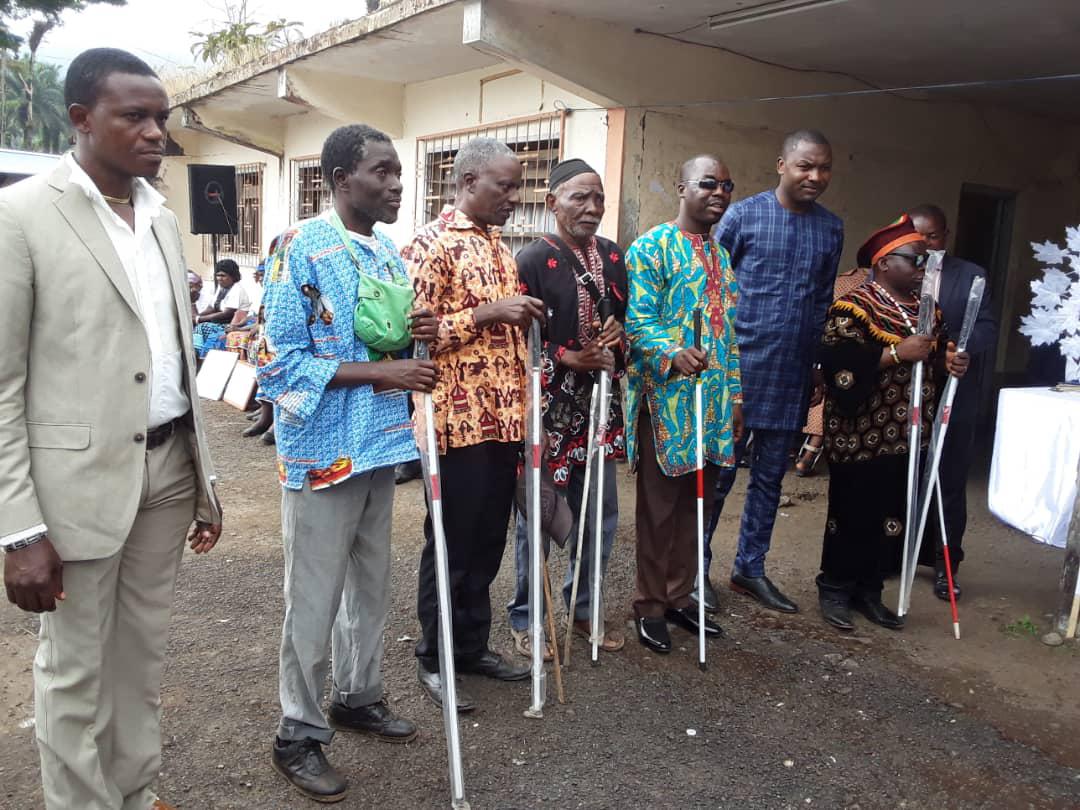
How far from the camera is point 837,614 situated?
3807 mm

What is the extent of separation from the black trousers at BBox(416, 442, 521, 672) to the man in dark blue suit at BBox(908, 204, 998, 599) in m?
2.50

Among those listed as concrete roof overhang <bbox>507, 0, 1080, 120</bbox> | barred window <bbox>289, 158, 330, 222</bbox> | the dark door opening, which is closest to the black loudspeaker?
barred window <bbox>289, 158, 330, 222</bbox>

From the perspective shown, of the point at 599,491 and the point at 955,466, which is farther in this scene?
the point at 955,466

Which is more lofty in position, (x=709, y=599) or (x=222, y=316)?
(x=222, y=316)

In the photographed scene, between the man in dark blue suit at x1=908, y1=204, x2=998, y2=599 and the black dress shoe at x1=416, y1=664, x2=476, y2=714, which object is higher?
the man in dark blue suit at x1=908, y1=204, x2=998, y2=599

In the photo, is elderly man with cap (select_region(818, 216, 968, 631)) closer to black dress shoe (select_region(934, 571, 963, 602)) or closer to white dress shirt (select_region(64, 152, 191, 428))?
black dress shoe (select_region(934, 571, 963, 602))

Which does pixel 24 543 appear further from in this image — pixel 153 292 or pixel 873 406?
pixel 873 406

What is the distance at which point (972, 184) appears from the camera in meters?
8.64

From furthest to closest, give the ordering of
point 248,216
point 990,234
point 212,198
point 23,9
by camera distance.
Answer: point 23,9
point 248,216
point 212,198
point 990,234

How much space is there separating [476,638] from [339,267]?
1.51m

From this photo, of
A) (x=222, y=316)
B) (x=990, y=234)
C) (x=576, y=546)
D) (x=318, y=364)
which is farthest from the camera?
(x=222, y=316)

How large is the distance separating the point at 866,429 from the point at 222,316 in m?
7.73

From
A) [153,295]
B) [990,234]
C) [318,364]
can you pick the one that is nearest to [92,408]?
[153,295]

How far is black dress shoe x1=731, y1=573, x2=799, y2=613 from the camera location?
399 centimetres
